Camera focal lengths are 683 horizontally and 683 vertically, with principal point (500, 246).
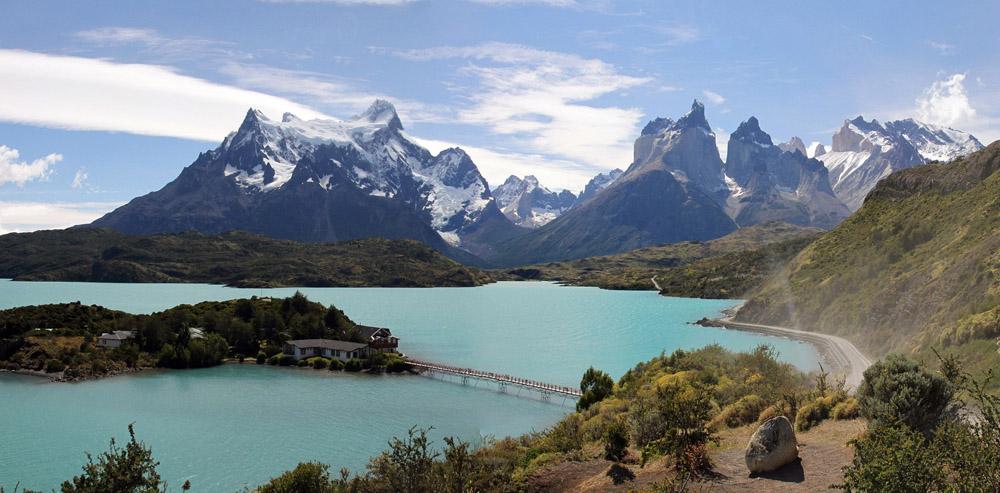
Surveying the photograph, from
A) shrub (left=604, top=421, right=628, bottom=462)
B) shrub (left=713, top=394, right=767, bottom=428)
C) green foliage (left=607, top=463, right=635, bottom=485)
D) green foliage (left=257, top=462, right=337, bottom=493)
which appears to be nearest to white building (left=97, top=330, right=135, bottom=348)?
green foliage (left=257, top=462, right=337, bottom=493)

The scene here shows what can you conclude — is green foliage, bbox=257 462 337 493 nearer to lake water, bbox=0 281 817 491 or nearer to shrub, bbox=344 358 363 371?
lake water, bbox=0 281 817 491

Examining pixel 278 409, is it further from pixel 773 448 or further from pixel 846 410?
pixel 773 448

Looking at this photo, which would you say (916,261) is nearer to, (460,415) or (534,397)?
A: (534,397)

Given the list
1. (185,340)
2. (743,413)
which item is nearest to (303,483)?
(743,413)

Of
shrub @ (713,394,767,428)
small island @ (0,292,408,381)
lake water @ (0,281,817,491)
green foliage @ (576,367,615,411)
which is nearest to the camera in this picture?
shrub @ (713,394,767,428)

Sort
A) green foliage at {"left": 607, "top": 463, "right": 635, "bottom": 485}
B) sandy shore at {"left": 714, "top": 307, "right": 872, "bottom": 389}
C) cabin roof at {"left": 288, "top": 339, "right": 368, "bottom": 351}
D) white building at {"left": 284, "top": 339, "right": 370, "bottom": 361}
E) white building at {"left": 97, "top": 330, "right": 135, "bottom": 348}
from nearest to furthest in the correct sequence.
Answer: green foliage at {"left": 607, "top": 463, "right": 635, "bottom": 485}, sandy shore at {"left": 714, "top": 307, "right": 872, "bottom": 389}, white building at {"left": 284, "top": 339, "right": 370, "bottom": 361}, white building at {"left": 97, "top": 330, "right": 135, "bottom": 348}, cabin roof at {"left": 288, "top": 339, "right": 368, "bottom": 351}

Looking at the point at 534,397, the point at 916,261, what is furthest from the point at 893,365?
the point at 916,261

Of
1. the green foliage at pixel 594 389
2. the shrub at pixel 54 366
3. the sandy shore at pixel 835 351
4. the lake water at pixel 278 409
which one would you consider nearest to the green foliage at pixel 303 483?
the lake water at pixel 278 409
